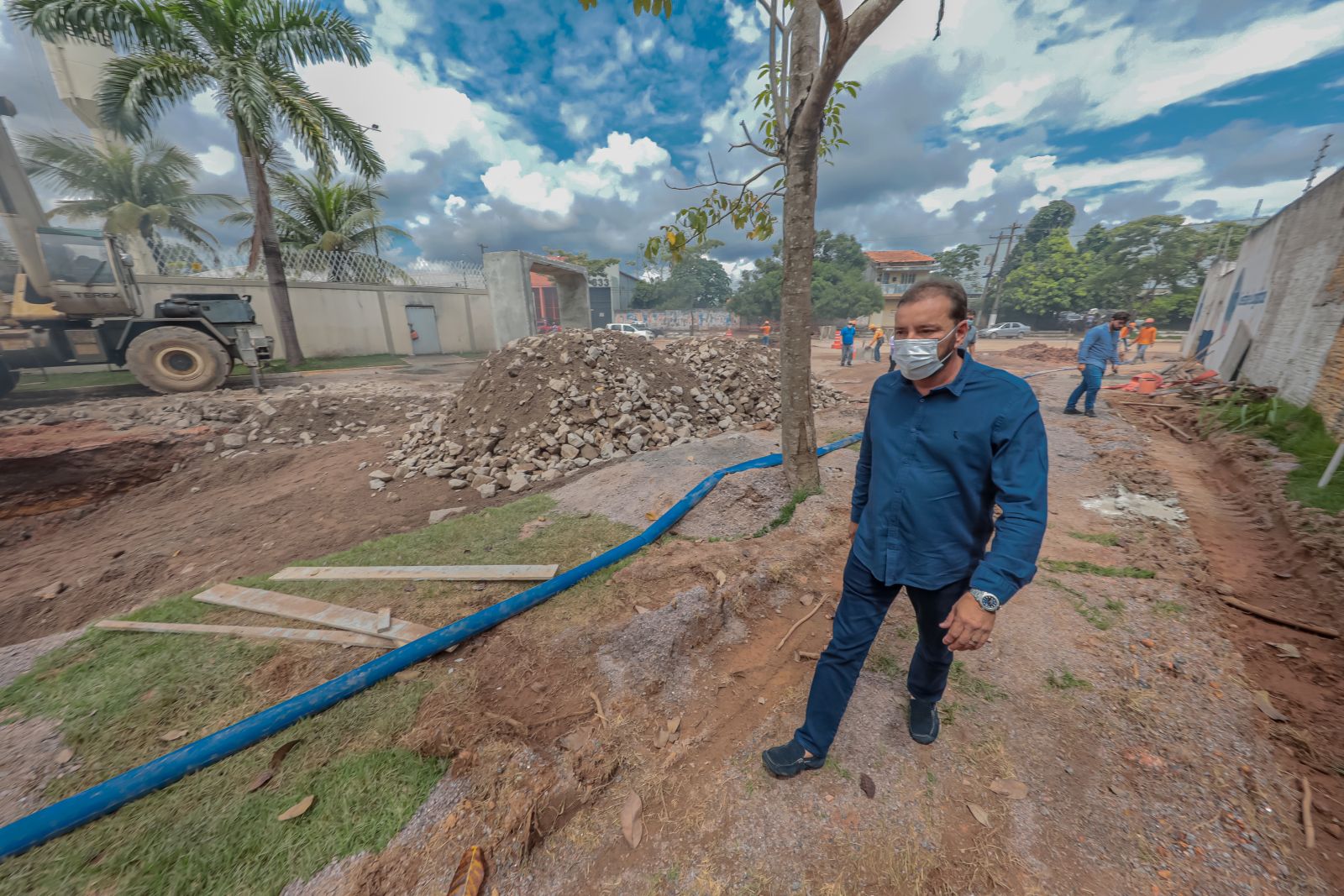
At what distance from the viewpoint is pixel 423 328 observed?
20.0 meters

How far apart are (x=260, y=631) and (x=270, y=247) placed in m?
15.5

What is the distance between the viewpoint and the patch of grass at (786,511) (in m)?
4.18

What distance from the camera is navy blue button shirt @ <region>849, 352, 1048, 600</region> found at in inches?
60.9

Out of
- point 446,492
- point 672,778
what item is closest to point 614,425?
point 446,492

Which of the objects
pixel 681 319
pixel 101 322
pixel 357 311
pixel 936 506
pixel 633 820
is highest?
pixel 357 311

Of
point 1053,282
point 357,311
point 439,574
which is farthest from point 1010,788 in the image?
→ point 1053,282

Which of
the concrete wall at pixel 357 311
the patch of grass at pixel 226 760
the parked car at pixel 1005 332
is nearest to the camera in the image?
the patch of grass at pixel 226 760

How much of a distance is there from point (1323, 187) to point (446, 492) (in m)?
14.4

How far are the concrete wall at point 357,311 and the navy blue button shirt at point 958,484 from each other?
16.3 metres

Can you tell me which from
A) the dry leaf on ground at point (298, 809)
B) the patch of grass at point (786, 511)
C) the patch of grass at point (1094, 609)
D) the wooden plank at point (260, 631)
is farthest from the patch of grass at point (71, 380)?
the patch of grass at point (1094, 609)

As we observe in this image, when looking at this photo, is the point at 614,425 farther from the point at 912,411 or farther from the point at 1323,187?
the point at 1323,187

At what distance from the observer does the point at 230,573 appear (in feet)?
13.6

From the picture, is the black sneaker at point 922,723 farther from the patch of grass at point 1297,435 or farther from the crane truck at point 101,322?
the crane truck at point 101,322

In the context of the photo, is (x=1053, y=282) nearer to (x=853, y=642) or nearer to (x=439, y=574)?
(x=853, y=642)
